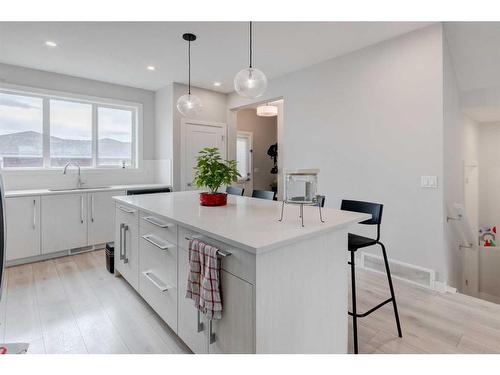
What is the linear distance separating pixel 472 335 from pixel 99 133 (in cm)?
528

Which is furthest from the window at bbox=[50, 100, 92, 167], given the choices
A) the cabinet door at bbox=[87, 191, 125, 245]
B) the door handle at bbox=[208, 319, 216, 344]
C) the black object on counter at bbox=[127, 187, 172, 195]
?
the door handle at bbox=[208, 319, 216, 344]

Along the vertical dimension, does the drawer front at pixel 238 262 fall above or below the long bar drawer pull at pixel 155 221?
below

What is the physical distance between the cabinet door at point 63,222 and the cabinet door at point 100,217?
0.24ft

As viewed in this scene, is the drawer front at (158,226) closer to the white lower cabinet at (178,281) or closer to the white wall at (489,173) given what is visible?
the white lower cabinet at (178,281)

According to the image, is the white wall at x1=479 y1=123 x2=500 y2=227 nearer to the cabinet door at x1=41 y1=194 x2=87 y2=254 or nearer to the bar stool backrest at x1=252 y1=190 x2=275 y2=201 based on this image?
the bar stool backrest at x1=252 y1=190 x2=275 y2=201

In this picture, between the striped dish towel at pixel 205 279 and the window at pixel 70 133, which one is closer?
the striped dish towel at pixel 205 279

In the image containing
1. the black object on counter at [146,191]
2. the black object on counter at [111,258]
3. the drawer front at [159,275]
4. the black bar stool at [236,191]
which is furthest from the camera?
the black object on counter at [146,191]

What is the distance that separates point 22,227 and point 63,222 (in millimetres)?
427

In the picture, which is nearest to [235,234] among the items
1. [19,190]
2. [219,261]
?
[219,261]

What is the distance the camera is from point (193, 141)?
500 cm

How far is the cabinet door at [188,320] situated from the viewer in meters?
1.57

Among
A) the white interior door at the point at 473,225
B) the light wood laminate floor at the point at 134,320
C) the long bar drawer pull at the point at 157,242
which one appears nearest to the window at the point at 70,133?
the light wood laminate floor at the point at 134,320

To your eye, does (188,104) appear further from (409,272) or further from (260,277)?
(409,272)
